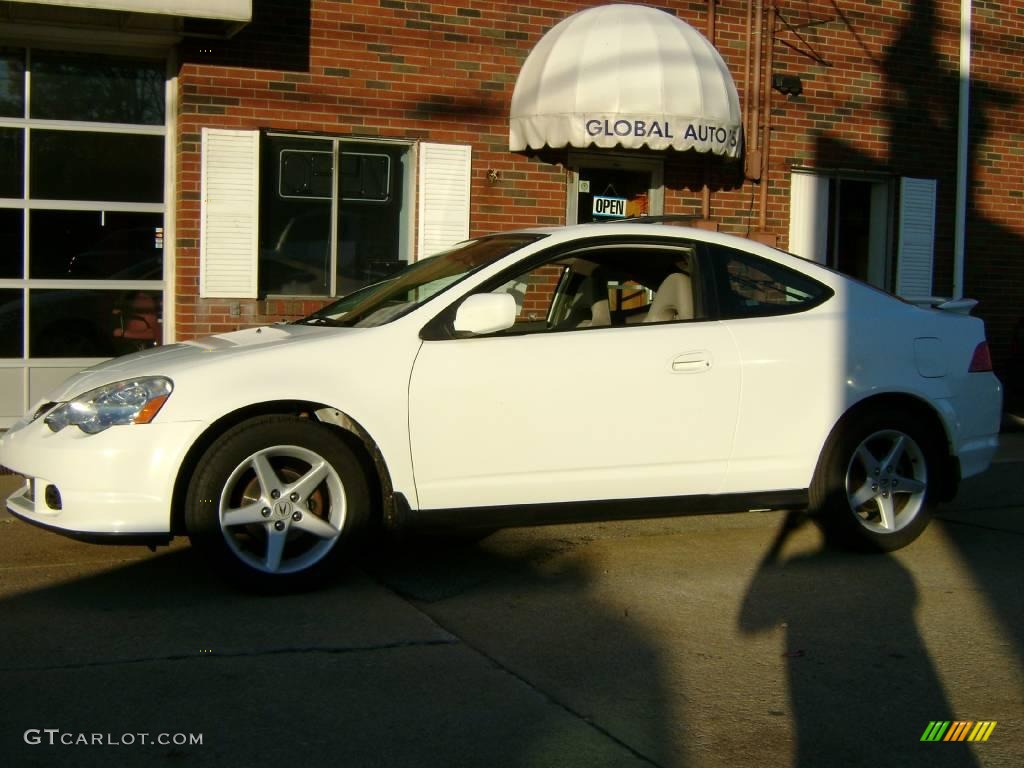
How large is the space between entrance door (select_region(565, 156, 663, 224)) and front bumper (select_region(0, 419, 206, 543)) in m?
6.40

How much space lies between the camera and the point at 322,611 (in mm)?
5078

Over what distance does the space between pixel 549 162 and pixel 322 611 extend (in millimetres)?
6423

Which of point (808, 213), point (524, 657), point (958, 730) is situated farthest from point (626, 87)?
point (958, 730)

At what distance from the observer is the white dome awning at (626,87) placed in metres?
9.82

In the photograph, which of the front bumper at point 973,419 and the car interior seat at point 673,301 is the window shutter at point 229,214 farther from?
the front bumper at point 973,419

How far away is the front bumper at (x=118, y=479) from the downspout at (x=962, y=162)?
9.35 meters

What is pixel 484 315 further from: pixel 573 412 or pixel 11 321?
pixel 11 321

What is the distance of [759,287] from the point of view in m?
6.00

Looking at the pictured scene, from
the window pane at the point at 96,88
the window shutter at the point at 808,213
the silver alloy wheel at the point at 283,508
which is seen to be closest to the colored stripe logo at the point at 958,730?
the silver alloy wheel at the point at 283,508

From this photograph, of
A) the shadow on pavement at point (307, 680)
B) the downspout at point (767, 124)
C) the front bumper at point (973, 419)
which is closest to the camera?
the shadow on pavement at point (307, 680)

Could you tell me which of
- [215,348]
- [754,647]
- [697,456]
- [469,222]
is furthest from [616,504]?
[469,222]

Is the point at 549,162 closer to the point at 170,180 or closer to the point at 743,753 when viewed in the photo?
the point at 170,180

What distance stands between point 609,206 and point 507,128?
1270mm

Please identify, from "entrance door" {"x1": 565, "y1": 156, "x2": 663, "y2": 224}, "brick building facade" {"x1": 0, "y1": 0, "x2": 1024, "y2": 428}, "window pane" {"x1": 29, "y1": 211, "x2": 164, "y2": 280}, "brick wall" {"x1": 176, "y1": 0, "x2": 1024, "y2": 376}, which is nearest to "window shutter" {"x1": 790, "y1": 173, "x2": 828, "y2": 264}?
"brick building facade" {"x1": 0, "y1": 0, "x2": 1024, "y2": 428}
